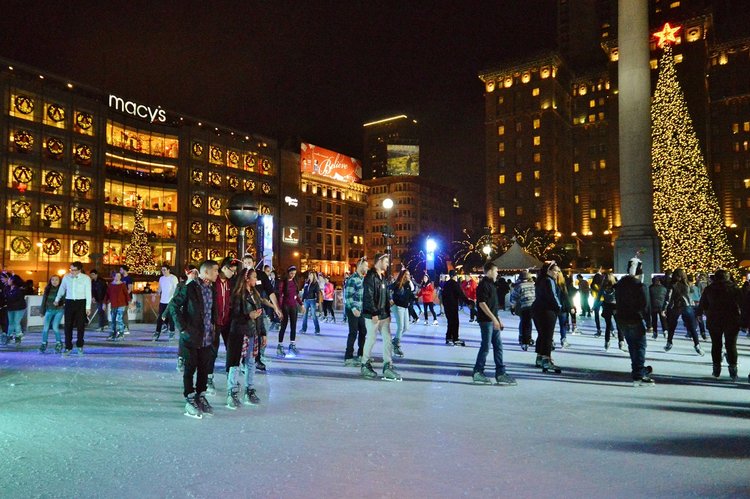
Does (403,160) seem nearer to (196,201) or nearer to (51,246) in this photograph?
(196,201)

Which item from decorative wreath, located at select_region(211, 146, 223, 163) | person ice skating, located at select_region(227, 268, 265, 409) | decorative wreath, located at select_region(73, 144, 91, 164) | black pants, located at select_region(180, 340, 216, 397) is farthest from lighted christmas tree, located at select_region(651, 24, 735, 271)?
decorative wreath, located at select_region(211, 146, 223, 163)

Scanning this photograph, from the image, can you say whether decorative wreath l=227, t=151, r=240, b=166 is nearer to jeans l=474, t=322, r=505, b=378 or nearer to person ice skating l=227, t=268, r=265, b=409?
jeans l=474, t=322, r=505, b=378

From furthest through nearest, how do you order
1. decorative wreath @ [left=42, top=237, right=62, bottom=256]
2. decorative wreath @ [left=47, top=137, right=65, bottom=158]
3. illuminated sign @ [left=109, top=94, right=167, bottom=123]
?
illuminated sign @ [left=109, top=94, right=167, bottom=123] < decorative wreath @ [left=47, top=137, right=65, bottom=158] < decorative wreath @ [left=42, top=237, right=62, bottom=256]

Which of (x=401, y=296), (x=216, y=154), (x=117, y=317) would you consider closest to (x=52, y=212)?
(x=216, y=154)

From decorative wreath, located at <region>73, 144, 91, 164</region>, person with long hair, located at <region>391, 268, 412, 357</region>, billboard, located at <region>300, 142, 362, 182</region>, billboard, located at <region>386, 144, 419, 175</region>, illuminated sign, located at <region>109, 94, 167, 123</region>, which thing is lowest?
person with long hair, located at <region>391, 268, 412, 357</region>

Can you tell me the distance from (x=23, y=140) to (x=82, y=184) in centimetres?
669

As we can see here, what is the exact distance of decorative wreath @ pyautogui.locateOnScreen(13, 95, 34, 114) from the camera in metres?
52.2

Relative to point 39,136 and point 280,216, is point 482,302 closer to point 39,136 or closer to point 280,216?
point 39,136

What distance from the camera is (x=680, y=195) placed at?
34.8 meters

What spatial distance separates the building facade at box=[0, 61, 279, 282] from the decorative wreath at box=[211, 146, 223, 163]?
0.29 m

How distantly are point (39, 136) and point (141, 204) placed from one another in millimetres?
13541

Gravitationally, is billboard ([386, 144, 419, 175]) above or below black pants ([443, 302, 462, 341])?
above

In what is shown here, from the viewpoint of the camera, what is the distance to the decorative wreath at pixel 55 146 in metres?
54.7

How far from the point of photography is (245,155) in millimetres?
80125
